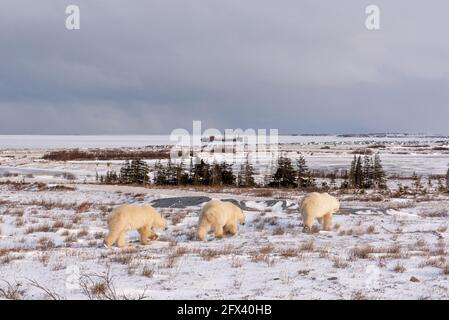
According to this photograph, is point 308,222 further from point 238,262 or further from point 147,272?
point 147,272

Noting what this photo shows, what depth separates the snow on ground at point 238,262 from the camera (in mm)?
7164

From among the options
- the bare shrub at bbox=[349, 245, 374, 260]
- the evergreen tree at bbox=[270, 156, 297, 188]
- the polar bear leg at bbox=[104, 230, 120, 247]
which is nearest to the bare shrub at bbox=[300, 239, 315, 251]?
the bare shrub at bbox=[349, 245, 374, 260]

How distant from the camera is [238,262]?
9203 millimetres

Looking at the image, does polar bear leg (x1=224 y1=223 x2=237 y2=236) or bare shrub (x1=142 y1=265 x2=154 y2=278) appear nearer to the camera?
bare shrub (x1=142 y1=265 x2=154 y2=278)

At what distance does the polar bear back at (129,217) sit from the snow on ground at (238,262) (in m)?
0.58

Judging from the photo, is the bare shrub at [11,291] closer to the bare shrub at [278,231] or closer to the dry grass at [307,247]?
the dry grass at [307,247]

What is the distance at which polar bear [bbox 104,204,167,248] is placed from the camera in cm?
1164

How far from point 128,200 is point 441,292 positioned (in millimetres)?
24521

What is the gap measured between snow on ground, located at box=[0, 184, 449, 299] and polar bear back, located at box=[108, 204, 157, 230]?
1.90 ft

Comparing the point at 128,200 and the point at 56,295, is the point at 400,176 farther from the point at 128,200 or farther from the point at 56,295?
the point at 56,295

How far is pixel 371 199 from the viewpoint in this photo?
28656 millimetres

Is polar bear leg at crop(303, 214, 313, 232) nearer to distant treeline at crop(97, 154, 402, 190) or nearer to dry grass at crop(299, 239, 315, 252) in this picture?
dry grass at crop(299, 239, 315, 252)

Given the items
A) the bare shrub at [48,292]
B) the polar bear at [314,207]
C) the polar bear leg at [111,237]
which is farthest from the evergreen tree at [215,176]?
the bare shrub at [48,292]
